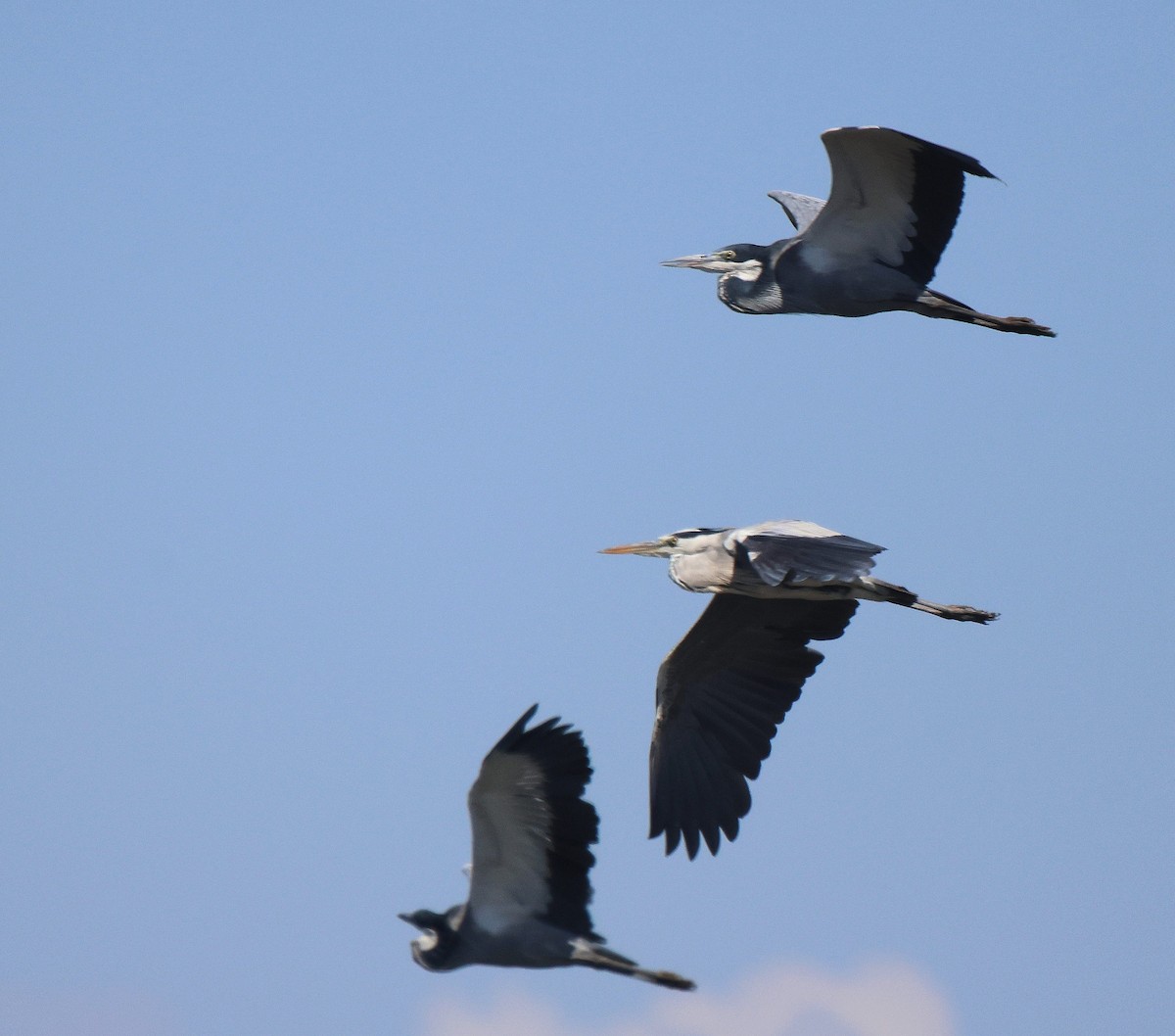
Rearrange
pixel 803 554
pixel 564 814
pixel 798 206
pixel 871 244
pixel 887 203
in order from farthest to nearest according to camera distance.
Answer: pixel 798 206 < pixel 871 244 < pixel 887 203 < pixel 803 554 < pixel 564 814

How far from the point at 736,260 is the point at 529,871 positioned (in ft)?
15.6

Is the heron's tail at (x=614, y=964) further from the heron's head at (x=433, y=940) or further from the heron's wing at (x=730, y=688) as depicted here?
the heron's wing at (x=730, y=688)

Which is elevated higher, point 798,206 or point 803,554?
point 798,206

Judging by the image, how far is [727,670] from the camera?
41.2 ft

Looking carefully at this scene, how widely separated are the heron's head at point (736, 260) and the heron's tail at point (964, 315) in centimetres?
107

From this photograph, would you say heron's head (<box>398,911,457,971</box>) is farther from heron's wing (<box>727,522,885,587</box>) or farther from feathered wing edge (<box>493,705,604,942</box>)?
heron's wing (<box>727,522,885,587</box>)

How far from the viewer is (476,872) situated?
32.6 feet

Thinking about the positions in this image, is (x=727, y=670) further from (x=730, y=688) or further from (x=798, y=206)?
(x=798, y=206)

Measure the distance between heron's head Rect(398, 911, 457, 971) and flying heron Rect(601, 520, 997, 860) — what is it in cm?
230

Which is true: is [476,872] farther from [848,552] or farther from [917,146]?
[917,146]

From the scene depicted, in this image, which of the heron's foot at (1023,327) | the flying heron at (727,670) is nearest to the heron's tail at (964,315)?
the heron's foot at (1023,327)

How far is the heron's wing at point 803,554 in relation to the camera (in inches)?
425

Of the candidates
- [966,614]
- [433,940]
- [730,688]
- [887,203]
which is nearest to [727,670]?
[730,688]

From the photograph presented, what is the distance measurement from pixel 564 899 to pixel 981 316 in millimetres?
4361
